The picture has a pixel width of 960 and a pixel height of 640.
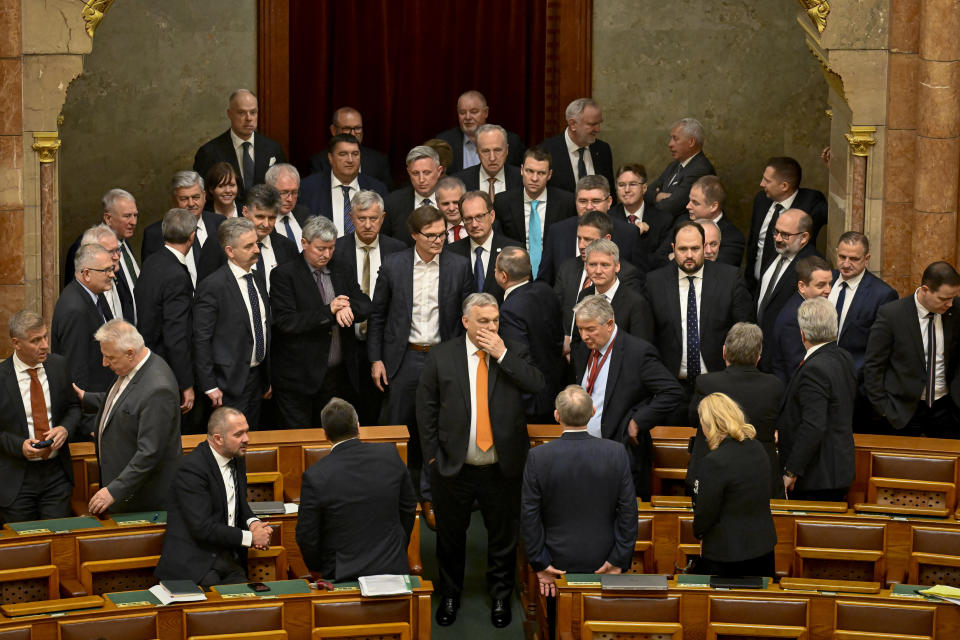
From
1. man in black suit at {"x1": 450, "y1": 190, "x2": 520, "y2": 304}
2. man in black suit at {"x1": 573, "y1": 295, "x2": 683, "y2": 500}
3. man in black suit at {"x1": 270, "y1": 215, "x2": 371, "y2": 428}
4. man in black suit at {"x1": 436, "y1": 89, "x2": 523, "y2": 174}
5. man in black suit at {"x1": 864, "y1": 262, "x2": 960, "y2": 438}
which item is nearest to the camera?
man in black suit at {"x1": 573, "y1": 295, "x2": 683, "y2": 500}

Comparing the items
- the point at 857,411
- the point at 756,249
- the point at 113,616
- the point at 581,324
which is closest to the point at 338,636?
the point at 113,616

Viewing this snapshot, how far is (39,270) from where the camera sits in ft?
27.7

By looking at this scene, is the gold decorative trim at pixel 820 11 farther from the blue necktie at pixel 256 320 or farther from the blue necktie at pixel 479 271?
the blue necktie at pixel 256 320

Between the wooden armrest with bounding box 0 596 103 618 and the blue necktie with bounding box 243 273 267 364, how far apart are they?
7.39ft

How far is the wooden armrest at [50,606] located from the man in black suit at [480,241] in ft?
9.56

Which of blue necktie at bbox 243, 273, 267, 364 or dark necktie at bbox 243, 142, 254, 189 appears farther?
dark necktie at bbox 243, 142, 254, 189

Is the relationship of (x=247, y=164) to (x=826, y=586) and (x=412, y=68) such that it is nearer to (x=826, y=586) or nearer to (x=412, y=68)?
(x=412, y=68)

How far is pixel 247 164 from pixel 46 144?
165 centimetres

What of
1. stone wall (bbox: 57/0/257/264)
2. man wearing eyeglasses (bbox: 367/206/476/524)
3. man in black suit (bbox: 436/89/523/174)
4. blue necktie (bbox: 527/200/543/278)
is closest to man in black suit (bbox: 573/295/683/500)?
man wearing eyeglasses (bbox: 367/206/476/524)

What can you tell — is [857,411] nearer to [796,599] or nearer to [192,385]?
[796,599]

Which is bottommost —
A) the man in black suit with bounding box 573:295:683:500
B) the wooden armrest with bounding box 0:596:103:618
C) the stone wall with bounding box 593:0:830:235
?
the wooden armrest with bounding box 0:596:103:618

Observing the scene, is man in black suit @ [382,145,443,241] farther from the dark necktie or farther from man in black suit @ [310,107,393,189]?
the dark necktie

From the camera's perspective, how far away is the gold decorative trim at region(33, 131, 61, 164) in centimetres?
836

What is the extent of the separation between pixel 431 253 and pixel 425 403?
3.78 feet
